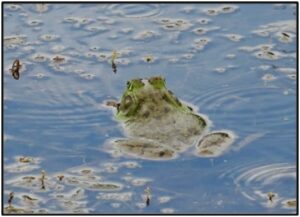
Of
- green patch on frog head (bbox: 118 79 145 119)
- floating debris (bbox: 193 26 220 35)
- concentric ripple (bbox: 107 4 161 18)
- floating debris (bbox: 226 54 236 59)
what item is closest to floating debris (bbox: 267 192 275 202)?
green patch on frog head (bbox: 118 79 145 119)

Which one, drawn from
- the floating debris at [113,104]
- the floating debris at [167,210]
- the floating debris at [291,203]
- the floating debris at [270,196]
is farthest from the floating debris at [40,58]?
the floating debris at [291,203]

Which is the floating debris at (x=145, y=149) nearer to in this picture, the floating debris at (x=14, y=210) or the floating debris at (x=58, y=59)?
the floating debris at (x=14, y=210)

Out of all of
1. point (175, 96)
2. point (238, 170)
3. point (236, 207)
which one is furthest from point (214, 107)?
point (236, 207)

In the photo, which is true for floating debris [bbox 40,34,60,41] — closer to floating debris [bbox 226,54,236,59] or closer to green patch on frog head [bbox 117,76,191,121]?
green patch on frog head [bbox 117,76,191,121]

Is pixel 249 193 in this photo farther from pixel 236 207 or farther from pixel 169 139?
pixel 169 139

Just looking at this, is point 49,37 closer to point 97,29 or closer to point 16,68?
point 97,29

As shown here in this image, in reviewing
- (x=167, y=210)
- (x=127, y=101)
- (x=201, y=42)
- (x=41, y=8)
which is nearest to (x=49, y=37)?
(x=41, y=8)
